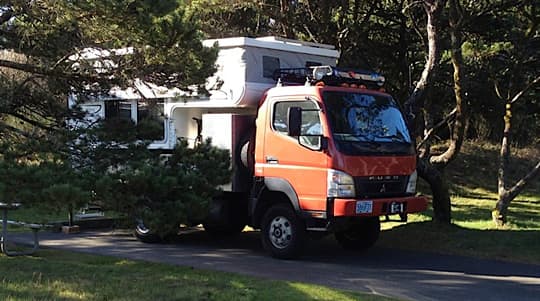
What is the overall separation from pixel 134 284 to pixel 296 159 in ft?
11.1

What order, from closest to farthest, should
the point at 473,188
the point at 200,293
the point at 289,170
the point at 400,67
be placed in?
1. the point at 200,293
2. the point at 289,170
3. the point at 400,67
4. the point at 473,188

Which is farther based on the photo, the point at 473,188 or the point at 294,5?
the point at 473,188

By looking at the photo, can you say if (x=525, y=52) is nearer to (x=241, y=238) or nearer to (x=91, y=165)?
(x=241, y=238)

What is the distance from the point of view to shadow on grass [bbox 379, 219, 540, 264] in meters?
11.2

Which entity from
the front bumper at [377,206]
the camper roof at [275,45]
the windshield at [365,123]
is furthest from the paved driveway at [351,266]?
the camper roof at [275,45]

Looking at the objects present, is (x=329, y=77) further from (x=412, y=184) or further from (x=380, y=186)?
(x=412, y=184)

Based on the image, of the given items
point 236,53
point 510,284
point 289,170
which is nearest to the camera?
point 510,284

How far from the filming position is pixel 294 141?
10.5 metres

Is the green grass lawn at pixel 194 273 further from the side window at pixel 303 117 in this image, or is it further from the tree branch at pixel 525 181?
the side window at pixel 303 117

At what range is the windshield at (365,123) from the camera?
10.2m

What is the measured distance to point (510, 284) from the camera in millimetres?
9000

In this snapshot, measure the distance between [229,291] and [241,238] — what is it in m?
5.65

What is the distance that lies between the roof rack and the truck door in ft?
1.72

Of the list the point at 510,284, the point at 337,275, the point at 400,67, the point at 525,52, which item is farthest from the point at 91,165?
the point at 400,67
